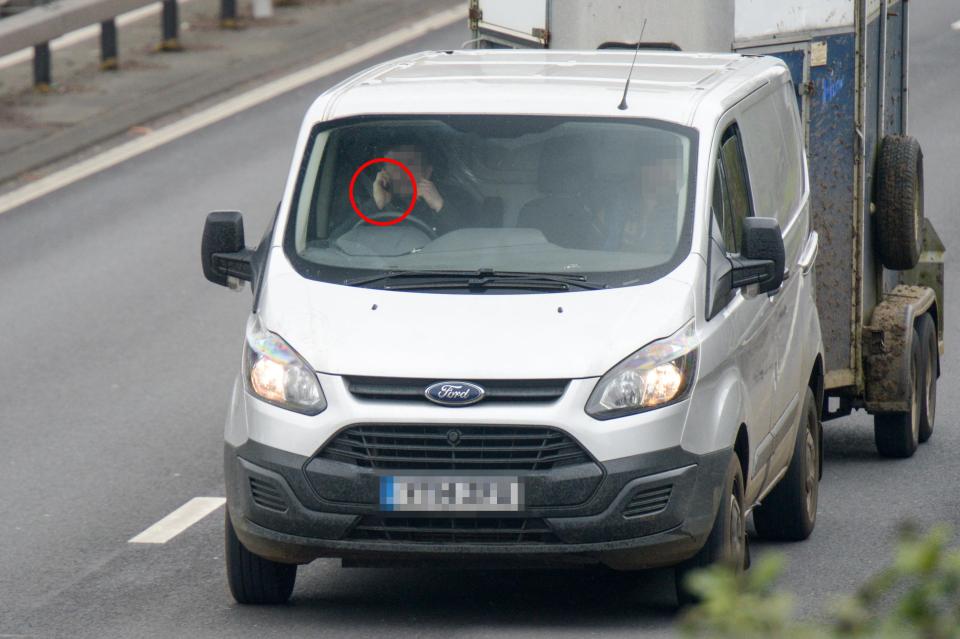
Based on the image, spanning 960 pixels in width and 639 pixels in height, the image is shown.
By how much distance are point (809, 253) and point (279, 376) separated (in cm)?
295

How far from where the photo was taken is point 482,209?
7.12 metres

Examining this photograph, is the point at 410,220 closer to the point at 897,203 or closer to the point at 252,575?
the point at 252,575

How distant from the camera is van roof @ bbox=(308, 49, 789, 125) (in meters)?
7.18

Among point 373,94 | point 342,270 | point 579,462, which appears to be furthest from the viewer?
point 373,94

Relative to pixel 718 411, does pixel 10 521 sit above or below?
below

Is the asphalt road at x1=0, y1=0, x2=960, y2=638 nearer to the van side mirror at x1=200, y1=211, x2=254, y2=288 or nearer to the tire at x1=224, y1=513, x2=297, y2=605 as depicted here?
the tire at x1=224, y1=513, x2=297, y2=605

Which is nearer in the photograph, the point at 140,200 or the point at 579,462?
the point at 579,462

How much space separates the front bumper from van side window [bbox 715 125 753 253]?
112 cm

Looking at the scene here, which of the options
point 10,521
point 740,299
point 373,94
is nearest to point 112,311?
point 10,521

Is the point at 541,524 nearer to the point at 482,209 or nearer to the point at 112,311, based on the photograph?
the point at 482,209

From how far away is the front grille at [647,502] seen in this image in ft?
20.7

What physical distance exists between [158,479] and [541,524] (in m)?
3.26

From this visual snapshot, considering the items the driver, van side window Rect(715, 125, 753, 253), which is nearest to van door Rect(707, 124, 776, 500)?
van side window Rect(715, 125, 753, 253)

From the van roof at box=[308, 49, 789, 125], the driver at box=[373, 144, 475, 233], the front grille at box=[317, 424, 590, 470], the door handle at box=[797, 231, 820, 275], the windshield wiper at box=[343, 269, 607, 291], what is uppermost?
the van roof at box=[308, 49, 789, 125]
